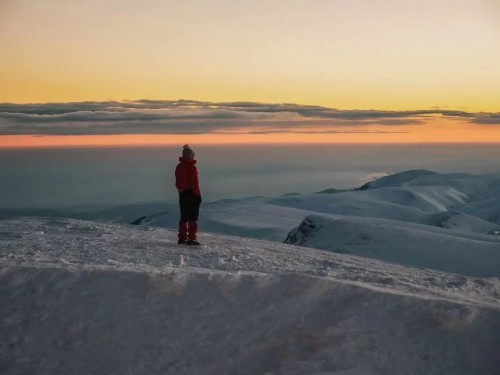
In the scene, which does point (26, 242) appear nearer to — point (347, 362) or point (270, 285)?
point (270, 285)

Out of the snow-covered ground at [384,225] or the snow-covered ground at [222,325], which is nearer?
the snow-covered ground at [222,325]

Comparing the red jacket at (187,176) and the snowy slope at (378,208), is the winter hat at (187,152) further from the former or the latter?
the snowy slope at (378,208)

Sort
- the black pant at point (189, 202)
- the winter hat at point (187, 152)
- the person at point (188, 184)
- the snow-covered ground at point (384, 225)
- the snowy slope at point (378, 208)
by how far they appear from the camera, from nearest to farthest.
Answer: the winter hat at point (187, 152) → the person at point (188, 184) → the black pant at point (189, 202) → the snow-covered ground at point (384, 225) → the snowy slope at point (378, 208)

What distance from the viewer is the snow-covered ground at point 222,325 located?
18.2 ft

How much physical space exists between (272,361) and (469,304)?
102 inches

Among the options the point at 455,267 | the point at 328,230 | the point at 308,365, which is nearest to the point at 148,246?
the point at 308,365

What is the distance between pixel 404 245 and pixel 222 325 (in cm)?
2330

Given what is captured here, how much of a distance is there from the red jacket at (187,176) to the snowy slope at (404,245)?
15.4 meters

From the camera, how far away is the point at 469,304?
6.61m

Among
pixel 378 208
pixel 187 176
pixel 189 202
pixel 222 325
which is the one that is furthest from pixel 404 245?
pixel 378 208

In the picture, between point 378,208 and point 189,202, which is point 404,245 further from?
point 378,208

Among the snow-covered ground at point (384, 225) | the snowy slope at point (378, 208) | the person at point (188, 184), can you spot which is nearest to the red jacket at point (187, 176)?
the person at point (188, 184)

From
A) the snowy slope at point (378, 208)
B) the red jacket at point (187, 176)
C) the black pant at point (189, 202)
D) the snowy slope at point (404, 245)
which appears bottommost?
the snowy slope at point (378, 208)

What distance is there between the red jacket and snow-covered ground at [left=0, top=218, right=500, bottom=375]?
3938mm
